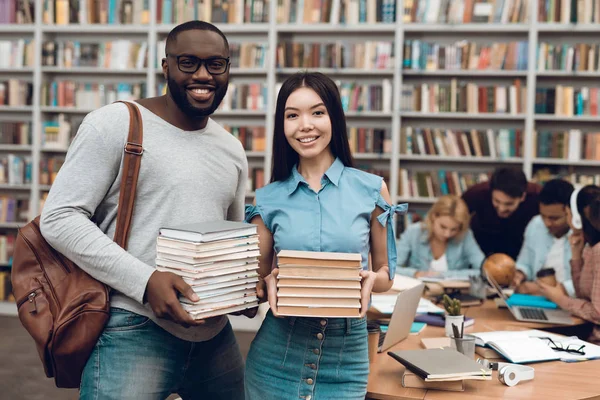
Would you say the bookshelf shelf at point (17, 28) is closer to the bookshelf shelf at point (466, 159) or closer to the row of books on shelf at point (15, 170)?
the row of books on shelf at point (15, 170)

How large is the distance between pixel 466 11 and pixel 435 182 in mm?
1484

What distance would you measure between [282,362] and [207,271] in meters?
0.32

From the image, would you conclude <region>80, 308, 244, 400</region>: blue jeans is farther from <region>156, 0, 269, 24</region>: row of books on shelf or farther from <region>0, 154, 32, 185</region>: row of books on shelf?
<region>0, 154, 32, 185</region>: row of books on shelf

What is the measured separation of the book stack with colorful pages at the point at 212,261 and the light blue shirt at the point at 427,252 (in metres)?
2.73

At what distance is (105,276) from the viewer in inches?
62.5

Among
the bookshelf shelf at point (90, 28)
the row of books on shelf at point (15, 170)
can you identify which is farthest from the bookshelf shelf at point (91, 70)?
the row of books on shelf at point (15, 170)

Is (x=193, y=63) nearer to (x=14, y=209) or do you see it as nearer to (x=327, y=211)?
(x=327, y=211)

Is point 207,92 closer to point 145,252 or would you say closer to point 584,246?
point 145,252

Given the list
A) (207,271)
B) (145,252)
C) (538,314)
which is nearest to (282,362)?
(207,271)

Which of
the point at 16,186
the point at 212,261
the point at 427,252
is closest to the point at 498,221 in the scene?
the point at 427,252

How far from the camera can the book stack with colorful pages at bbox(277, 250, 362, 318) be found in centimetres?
157

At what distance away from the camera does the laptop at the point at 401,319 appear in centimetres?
228

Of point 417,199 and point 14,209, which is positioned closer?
point 417,199

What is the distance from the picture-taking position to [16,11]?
6.36 metres
